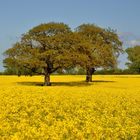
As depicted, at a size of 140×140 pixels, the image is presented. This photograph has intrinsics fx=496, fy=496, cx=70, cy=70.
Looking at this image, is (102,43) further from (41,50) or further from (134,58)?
(134,58)

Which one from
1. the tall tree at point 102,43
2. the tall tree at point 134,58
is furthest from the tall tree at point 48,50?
the tall tree at point 134,58

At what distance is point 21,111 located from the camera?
18109mm

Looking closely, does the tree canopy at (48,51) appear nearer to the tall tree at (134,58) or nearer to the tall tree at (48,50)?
the tall tree at (48,50)

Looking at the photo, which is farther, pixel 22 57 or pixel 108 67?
pixel 108 67

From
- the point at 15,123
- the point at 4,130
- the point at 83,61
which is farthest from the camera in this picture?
the point at 83,61

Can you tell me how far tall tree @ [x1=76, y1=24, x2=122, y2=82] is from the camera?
73.1 metres

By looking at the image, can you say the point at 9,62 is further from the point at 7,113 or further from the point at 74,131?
the point at 74,131

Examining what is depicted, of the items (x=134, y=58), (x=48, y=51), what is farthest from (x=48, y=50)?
(x=134, y=58)

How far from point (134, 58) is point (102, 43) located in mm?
75230

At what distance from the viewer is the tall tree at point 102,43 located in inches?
2876

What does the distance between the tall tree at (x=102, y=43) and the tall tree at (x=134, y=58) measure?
68273 millimetres

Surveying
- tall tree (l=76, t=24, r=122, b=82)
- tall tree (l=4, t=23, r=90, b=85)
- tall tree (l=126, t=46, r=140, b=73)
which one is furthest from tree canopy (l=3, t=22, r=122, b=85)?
tall tree (l=126, t=46, r=140, b=73)

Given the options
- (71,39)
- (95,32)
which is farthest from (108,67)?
(71,39)

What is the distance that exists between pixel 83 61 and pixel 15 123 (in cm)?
4407
